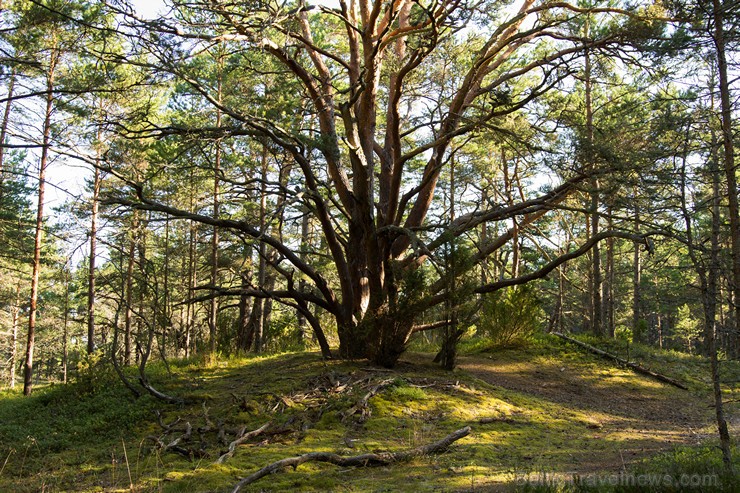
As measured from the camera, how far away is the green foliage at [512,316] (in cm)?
1283

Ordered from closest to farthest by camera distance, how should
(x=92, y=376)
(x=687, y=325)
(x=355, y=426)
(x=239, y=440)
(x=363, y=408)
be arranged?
(x=239, y=440)
(x=355, y=426)
(x=363, y=408)
(x=92, y=376)
(x=687, y=325)

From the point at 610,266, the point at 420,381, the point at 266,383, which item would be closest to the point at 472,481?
the point at 420,381

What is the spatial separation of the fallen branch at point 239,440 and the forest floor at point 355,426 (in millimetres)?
81

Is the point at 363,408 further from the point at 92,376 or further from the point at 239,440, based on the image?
the point at 92,376

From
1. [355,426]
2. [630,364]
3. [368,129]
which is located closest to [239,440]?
[355,426]

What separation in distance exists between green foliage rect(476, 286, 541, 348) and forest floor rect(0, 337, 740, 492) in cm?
138

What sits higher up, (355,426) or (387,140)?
(387,140)

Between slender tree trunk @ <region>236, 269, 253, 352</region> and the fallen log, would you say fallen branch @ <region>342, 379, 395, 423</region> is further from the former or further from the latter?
slender tree trunk @ <region>236, 269, 253, 352</region>

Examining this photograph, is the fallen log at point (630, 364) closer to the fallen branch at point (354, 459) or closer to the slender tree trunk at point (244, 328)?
the fallen branch at point (354, 459)

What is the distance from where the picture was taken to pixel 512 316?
42.9 feet

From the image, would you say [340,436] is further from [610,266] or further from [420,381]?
[610,266]

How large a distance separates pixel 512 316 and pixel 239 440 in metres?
8.74

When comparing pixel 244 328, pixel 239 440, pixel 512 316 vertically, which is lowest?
pixel 239 440

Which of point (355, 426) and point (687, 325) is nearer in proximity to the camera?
point (355, 426)
